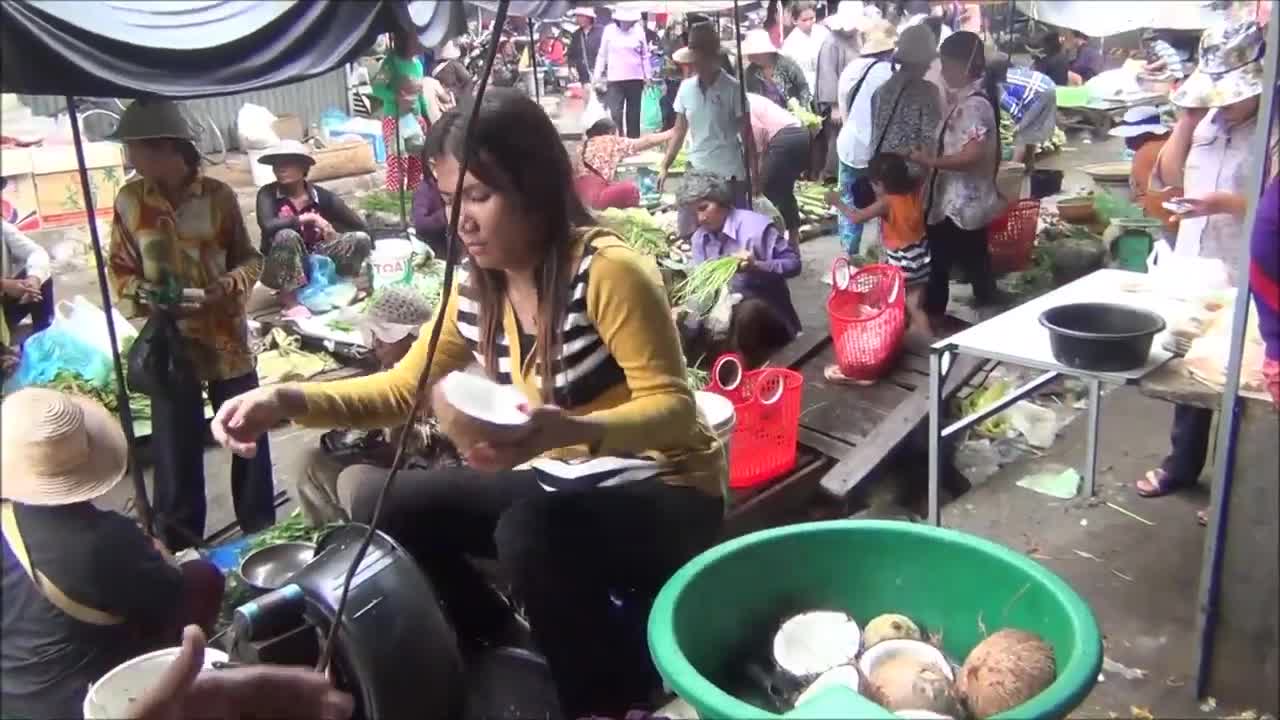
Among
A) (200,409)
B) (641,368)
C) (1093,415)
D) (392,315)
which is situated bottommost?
(1093,415)

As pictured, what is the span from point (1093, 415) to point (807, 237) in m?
3.49

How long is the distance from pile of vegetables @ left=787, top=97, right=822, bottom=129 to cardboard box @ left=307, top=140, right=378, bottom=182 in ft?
8.99

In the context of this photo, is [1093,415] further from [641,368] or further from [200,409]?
[200,409]

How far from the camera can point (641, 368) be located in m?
1.86

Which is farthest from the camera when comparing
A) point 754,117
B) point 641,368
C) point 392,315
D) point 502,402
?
point 754,117

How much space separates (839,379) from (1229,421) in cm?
190

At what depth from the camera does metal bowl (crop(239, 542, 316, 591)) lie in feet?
7.78

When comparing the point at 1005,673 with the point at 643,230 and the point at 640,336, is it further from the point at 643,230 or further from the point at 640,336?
the point at 643,230

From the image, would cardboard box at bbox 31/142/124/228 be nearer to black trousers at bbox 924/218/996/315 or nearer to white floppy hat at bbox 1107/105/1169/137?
black trousers at bbox 924/218/996/315

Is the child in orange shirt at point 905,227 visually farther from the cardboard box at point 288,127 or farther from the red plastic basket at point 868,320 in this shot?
the cardboard box at point 288,127

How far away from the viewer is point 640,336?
6.07 feet

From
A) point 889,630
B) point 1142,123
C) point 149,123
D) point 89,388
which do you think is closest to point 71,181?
point 149,123

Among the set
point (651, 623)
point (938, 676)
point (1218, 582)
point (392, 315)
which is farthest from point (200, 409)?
point (1218, 582)

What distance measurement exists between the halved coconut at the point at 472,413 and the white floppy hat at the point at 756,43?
545cm
